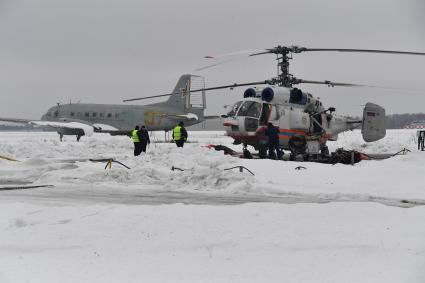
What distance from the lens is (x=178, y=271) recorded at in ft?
14.0

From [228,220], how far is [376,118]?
1550cm

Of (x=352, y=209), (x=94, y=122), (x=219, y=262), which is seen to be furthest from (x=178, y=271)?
(x=94, y=122)

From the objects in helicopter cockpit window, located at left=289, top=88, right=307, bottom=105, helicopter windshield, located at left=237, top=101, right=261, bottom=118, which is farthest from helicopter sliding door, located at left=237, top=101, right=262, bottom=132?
helicopter cockpit window, located at left=289, top=88, right=307, bottom=105

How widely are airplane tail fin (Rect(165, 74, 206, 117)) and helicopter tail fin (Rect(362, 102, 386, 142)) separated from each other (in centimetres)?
2503

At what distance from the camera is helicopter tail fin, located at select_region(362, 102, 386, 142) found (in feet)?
63.2

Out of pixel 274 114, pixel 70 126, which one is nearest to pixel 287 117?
pixel 274 114

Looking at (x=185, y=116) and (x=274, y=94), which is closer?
(x=274, y=94)

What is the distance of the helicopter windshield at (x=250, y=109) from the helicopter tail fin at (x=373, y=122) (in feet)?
16.6

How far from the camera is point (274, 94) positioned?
58.5 ft

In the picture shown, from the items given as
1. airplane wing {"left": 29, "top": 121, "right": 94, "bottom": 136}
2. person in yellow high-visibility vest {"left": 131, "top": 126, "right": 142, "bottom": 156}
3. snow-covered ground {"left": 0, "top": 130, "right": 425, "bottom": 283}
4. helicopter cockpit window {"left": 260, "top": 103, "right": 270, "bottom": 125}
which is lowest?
snow-covered ground {"left": 0, "top": 130, "right": 425, "bottom": 283}

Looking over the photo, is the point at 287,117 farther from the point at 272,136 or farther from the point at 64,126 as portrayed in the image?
the point at 64,126

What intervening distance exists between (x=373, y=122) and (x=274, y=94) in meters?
4.95

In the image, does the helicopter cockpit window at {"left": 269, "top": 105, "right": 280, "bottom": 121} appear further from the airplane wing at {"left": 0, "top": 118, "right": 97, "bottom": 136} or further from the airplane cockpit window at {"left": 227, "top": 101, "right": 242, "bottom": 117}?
the airplane wing at {"left": 0, "top": 118, "right": 97, "bottom": 136}

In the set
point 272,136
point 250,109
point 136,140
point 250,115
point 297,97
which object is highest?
point 297,97
